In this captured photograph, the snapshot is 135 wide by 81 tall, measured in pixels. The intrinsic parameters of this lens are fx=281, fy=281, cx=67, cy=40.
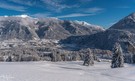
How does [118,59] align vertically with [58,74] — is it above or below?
above

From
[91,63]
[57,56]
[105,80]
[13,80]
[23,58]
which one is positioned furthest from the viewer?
[57,56]

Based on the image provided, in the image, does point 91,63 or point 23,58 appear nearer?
point 91,63

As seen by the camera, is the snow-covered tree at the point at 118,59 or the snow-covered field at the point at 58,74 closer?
the snow-covered field at the point at 58,74

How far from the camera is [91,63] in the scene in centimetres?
8300

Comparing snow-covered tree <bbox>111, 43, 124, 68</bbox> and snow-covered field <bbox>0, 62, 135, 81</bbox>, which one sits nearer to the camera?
snow-covered field <bbox>0, 62, 135, 81</bbox>

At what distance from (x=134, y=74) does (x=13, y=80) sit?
17006 mm

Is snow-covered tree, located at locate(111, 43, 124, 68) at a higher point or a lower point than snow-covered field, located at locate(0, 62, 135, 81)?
higher

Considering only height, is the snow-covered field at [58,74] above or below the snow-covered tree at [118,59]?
below

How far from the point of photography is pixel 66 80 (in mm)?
28625

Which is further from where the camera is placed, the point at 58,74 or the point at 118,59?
the point at 118,59

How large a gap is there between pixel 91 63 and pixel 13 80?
57.9 m

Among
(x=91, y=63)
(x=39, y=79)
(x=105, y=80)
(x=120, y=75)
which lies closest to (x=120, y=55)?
(x=91, y=63)

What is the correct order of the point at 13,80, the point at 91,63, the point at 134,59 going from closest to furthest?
1. the point at 13,80
2. the point at 91,63
3. the point at 134,59

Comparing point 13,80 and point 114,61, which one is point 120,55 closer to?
point 114,61
